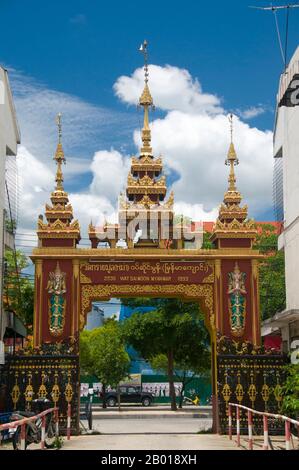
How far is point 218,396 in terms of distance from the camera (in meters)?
22.0

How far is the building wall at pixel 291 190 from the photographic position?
24391 millimetres

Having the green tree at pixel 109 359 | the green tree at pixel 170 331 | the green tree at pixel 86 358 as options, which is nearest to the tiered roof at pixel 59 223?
the green tree at pixel 170 331

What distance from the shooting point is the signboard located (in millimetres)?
22938

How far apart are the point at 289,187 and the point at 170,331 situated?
616 inches

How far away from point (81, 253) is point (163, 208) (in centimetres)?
309

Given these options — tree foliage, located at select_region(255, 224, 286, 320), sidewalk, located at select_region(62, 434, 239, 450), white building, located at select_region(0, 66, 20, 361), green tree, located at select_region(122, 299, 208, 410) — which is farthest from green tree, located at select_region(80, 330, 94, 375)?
sidewalk, located at select_region(62, 434, 239, 450)

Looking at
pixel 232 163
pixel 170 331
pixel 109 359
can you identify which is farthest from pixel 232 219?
pixel 109 359

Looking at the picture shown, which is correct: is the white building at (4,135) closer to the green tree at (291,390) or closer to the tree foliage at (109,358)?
the green tree at (291,390)

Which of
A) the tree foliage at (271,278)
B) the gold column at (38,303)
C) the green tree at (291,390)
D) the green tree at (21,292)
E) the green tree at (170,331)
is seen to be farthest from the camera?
the green tree at (170,331)

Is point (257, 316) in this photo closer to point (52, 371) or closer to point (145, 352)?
point (52, 371)

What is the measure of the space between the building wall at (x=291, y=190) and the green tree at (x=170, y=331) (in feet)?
38.3

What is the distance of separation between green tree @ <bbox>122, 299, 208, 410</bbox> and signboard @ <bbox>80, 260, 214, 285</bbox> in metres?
14.7

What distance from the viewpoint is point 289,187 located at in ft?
83.7
